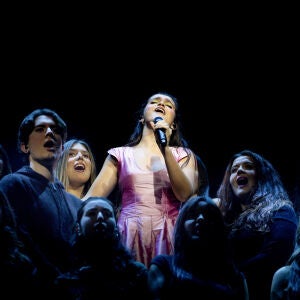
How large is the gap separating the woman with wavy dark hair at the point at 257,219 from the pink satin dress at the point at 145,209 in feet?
1.25

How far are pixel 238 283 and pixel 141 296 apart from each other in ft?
1.56

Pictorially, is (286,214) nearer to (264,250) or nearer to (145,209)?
(264,250)

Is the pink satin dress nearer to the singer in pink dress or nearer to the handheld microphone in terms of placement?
the singer in pink dress

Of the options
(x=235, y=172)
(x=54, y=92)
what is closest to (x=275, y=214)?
(x=235, y=172)

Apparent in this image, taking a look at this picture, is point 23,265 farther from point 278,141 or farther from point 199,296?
point 278,141

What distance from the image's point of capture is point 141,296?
2748 millimetres

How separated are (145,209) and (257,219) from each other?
64cm

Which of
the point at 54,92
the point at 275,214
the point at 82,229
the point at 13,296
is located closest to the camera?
the point at 13,296

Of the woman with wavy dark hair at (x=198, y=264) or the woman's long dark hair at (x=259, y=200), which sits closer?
the woman with wavy dark hair at (x=198, y=264)

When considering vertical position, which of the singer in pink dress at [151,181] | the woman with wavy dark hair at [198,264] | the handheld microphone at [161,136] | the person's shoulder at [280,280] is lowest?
the person's shoulder at [280,280]

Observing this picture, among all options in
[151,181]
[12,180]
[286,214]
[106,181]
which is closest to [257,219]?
[286,214]

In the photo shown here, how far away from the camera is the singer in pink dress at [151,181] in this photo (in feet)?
10.6

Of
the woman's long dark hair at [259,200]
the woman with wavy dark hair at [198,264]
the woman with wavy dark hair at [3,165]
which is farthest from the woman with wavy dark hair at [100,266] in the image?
the woman's long dark hair at [259,200]

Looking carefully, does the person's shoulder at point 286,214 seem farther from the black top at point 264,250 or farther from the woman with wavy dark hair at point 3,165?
the woman with wavy dark hair at point 3,165
